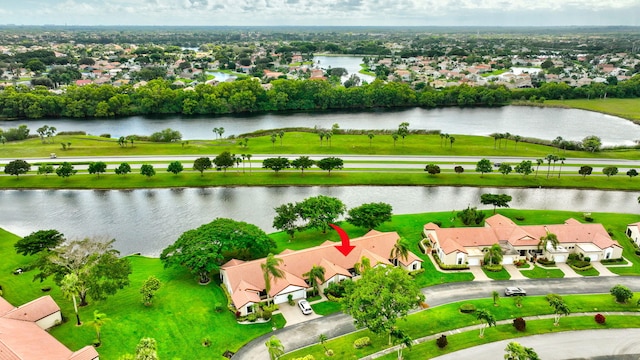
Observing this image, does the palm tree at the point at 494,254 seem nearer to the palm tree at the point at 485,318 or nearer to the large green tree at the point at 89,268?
the palm tree at the point at 485,318

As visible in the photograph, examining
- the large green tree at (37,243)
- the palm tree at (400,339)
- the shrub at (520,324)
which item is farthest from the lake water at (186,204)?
the palm tree at (400,339)

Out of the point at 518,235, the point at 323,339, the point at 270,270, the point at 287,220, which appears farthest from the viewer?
the point at 287,220

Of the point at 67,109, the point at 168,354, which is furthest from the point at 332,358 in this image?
the point at 67,109

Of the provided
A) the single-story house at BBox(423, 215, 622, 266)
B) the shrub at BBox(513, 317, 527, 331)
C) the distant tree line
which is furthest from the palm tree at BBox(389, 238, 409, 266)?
the distant tree line

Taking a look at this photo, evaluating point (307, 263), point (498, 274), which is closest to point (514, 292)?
point (498, 274)

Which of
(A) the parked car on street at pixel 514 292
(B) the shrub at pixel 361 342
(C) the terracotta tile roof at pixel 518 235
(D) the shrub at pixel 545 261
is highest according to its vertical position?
(C) the terracotta tile roof at pixel 518 235

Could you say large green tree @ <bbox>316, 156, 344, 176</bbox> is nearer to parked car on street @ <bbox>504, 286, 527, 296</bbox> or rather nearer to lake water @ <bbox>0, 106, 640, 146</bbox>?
parked car on street @ <bbox>504, 286, 527, 296</bbox>

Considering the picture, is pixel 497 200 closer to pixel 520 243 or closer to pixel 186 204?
pixel 520 243
